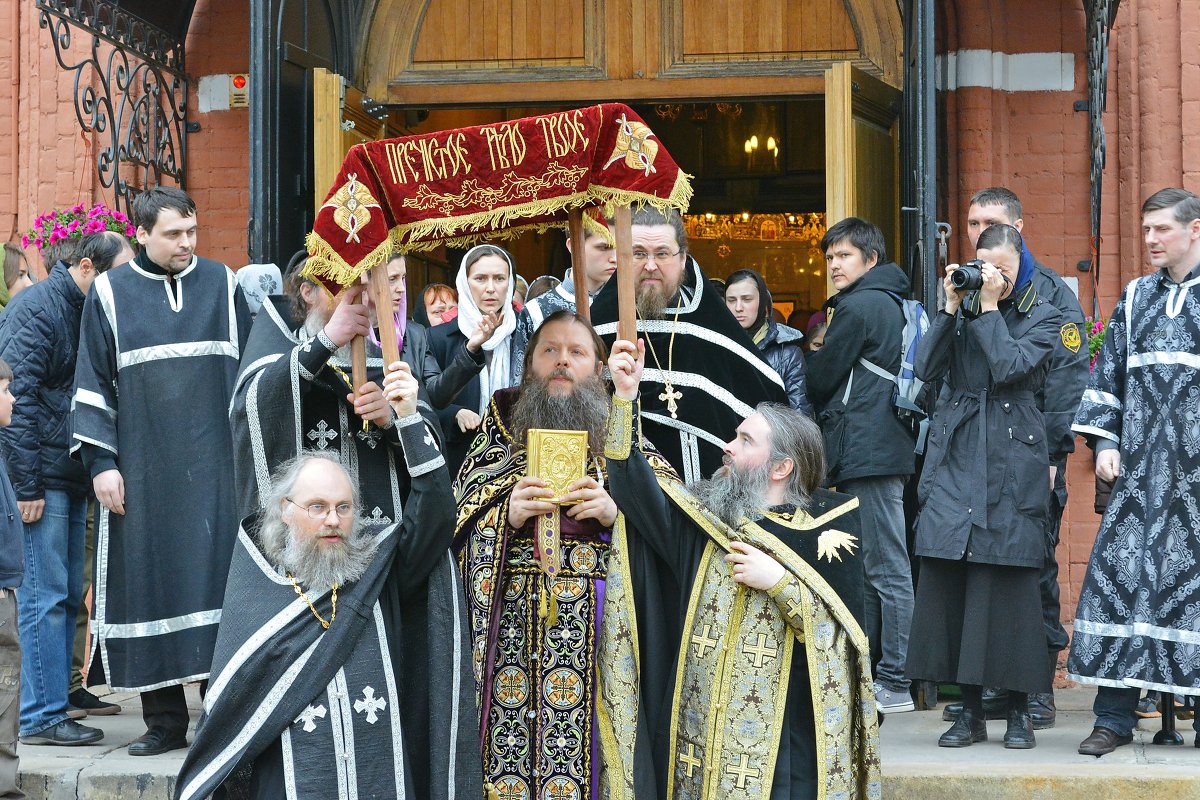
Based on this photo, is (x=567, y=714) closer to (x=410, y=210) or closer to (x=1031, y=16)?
(x=410, y=210)

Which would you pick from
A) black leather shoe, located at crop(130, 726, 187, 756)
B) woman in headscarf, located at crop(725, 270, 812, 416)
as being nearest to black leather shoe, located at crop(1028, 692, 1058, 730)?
woman in headscarf, located at crop(725, 270, 812, 416)

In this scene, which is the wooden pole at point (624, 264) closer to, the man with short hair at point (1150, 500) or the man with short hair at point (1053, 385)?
the man with short hair at point (1053, 385)

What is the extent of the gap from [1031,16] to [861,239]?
7.52 ft

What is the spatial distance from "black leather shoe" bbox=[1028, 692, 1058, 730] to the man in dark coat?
1.72ft

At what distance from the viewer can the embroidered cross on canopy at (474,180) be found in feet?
14.5

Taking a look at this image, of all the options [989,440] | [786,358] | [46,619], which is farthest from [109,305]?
[989,440]

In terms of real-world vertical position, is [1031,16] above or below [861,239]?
above

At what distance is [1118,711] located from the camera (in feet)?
18.6

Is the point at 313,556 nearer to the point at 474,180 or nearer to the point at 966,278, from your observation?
the point at 474,180

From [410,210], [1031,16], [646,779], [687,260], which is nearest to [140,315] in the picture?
[410,210]

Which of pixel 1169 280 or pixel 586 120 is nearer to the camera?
pixel 586 120

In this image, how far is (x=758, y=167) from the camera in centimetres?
1352

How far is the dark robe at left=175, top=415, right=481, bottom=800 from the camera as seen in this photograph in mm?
4207

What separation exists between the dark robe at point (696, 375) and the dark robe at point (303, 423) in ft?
3.12
